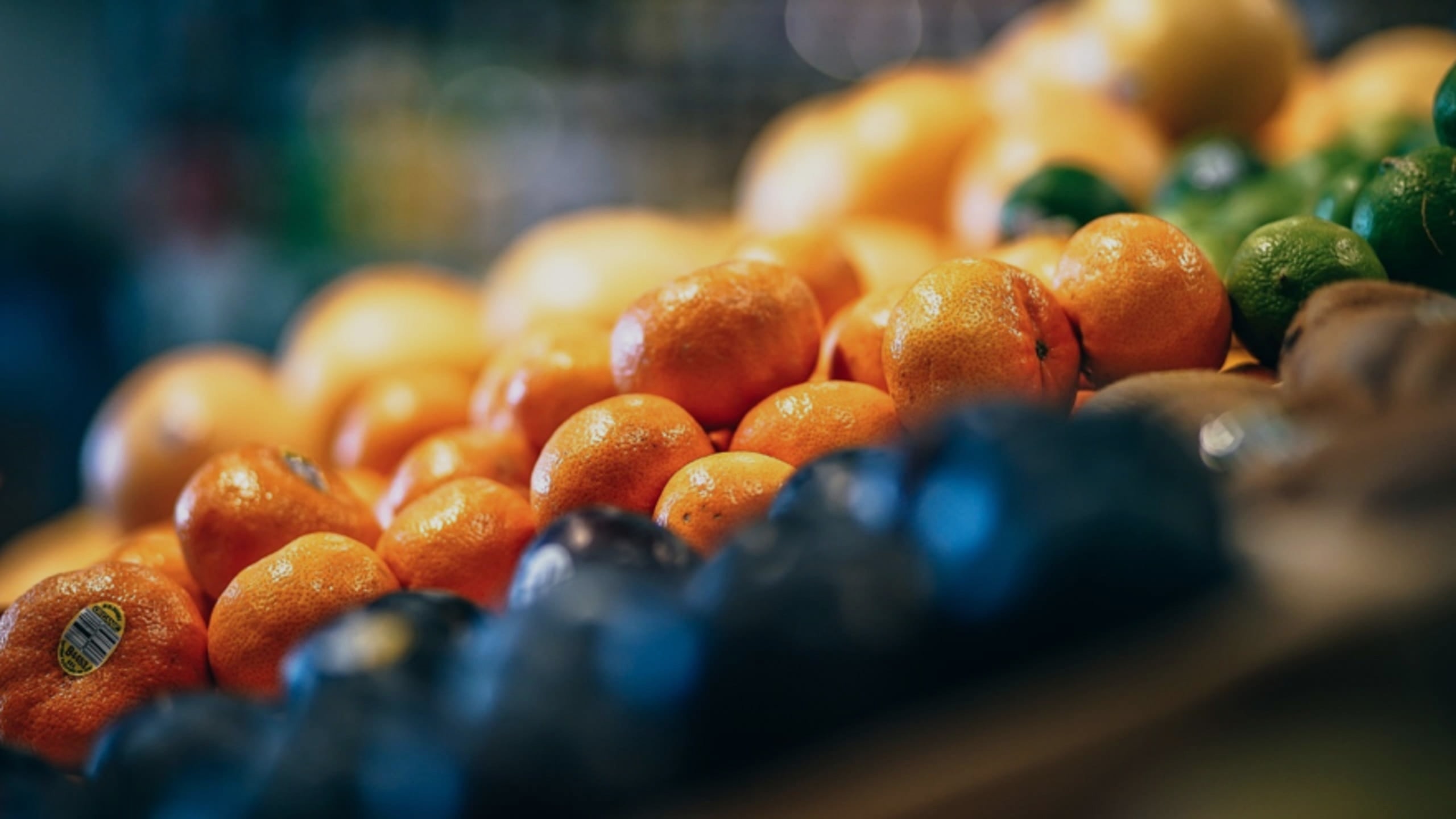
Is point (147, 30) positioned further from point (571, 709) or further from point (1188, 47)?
point (571, 709)

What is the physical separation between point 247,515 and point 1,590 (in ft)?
3.73

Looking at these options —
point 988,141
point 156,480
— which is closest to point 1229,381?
point 988,141

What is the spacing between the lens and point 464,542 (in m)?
1.10

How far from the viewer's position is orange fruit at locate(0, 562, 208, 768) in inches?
41.5

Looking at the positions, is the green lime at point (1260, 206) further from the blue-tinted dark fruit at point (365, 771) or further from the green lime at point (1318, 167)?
the blue-tinted dark fruit at point (365, 771)

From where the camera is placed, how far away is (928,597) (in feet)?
2.16

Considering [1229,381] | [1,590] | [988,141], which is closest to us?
[1229,381]

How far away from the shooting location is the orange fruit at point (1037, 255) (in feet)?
4.02

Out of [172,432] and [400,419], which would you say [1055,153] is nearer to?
[400,419]

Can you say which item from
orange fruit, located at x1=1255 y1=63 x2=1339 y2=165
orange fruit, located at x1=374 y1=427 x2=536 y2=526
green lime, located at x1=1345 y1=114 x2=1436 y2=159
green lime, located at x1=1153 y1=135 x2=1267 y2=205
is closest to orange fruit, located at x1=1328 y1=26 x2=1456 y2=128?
orange fruit, located at x1=1255 y1=63 x2=1339 y2=165

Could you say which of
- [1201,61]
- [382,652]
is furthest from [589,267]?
[382,652]

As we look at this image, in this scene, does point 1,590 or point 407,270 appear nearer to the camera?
point 1,590

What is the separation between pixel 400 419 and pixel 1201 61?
1.52m

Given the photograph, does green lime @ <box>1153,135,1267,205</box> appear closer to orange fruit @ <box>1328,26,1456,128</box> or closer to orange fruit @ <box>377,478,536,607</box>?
orange fruit @ <box>1328,26,1456,128</box>
